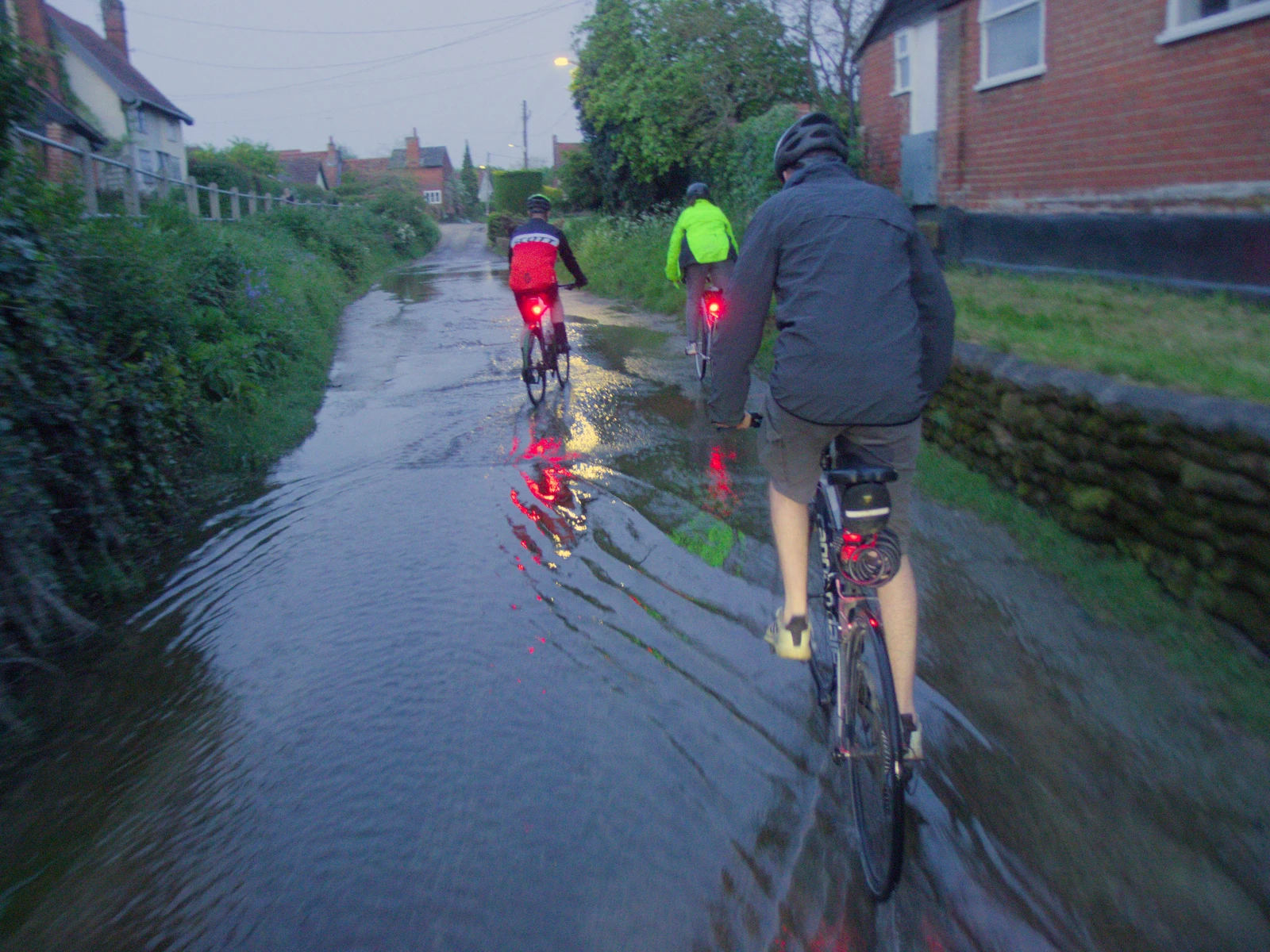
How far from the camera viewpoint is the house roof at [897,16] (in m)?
13.9

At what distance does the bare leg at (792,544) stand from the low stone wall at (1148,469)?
1.82m

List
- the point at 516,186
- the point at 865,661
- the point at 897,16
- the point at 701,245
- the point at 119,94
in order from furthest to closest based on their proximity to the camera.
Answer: the point at 516,186 → the point at 119,94 → the point at 897,16 → the point at 701,245 → the point at 865,661

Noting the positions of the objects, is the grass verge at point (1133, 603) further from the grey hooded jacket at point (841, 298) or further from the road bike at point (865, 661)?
the grey hooded jacket at point (841, 298)

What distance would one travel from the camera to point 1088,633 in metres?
4.20

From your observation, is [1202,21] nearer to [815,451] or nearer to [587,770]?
[815,451]

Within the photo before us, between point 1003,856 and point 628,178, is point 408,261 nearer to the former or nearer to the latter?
point 628,178

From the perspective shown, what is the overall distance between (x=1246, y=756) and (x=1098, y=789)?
522mm

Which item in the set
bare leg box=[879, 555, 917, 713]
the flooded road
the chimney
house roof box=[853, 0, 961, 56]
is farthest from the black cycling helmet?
the chimney

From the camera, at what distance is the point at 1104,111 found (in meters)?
10.3

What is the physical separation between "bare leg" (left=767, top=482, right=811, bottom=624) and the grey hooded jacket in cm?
37

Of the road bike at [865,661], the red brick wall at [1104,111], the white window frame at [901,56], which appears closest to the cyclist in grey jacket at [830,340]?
the road bike at [865,661]

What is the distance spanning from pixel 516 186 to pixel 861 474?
55694 millimetres

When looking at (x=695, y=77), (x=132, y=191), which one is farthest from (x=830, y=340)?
(x=695, y=77)

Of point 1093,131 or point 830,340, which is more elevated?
point 1093,131
